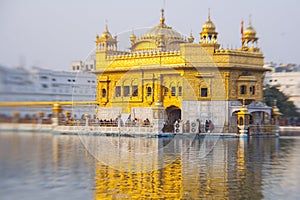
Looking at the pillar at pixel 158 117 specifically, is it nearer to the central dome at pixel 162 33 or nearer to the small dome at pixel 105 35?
the central dome at pixel 162 33

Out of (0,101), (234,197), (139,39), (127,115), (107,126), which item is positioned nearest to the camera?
(0,101)

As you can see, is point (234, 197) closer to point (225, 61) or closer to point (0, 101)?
point (0, 101)

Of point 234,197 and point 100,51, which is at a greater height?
point 100,51

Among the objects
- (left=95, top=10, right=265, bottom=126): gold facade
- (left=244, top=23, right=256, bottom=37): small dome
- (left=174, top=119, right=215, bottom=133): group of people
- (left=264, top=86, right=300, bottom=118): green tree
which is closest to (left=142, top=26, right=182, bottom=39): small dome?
(left=95, top=10, right=265, bottom=126): gold facade

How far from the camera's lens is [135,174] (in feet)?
40.9

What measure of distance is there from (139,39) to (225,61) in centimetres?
689

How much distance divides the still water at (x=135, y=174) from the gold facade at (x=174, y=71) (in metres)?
12.0

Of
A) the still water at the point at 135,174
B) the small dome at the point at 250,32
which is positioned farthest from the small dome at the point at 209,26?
the still water at the point at 135,174

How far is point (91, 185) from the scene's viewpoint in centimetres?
1059

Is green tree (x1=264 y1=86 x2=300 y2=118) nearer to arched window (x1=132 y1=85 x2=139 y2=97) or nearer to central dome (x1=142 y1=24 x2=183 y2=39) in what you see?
central dome (x1=142 y1=24 x2=183 y2=39)

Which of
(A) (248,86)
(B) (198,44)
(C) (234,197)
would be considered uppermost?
(B) (198,44)

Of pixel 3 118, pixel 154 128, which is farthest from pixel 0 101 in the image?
pixel 154 128

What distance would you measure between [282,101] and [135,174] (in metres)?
29.5

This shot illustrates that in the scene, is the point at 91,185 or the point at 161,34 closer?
the point at 91,185
